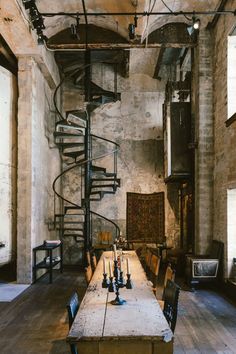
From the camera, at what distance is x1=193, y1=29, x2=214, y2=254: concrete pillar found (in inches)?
304

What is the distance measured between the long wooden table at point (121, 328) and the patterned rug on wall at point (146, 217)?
22.7ft

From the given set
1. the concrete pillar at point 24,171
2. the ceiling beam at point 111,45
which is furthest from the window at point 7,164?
the ceiling beam at point 111,45

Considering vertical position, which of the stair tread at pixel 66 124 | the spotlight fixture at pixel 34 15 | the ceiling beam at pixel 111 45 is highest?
the ceiling beam at pixel 111 45

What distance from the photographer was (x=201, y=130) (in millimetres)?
7777

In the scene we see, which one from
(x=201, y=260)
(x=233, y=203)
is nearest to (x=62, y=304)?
(x=201, y=260)

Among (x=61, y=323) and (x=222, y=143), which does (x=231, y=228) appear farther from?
(x=61, y=323)

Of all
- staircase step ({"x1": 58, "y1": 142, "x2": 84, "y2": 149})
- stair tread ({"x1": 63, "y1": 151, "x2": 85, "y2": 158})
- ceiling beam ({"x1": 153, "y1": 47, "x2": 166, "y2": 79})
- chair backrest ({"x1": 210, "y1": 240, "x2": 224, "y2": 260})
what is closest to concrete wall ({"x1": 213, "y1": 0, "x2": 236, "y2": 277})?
chair backrest ({"x1": 210, "y1": 240, "x2": 224, "y2": 260})

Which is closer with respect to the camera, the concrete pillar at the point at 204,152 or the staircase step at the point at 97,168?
the concrete pillar at the point at 204,152

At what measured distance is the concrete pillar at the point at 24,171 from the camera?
7.56m

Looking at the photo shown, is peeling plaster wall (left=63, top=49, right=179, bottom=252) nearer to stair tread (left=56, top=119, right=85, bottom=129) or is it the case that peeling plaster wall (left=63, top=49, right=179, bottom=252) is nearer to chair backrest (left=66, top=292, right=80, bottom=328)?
stair tread (left=56, top=119, right=85, bottom=129)

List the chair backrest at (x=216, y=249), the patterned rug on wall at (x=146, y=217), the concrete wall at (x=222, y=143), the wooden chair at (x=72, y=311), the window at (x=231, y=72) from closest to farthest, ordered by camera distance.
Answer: the wooden chair at (x=72, y=311) → the concrete wall at (x=222, y=143) → the window at (x=231, y=72) → the chair backrest at (x=216, y=249) → the patterned rug on wall at (x=146, y=217)

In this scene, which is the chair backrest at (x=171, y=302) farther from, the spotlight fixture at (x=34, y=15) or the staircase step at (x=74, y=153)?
the staircase step at (x=74, y=153)

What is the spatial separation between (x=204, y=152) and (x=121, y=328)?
18.8ft

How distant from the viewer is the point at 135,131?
418 inches
